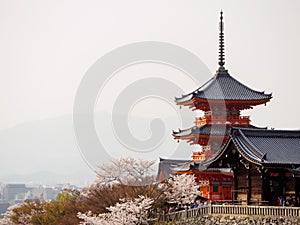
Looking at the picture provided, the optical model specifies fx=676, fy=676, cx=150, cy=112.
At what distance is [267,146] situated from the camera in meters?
37.7

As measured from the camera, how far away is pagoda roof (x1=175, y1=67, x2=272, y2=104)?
48.2 metres

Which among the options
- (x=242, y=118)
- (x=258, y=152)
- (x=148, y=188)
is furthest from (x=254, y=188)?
(x=242, y=118)

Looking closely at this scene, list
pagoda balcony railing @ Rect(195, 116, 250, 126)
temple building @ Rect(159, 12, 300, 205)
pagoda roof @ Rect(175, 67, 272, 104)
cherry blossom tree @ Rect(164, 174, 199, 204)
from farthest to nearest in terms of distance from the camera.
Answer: pagoda roof @ Rect(175, 67, 272, 104) < pagoda balcony railing @ Rect(195, 116, 250, 126) < cherry blossom tree @ Rect(164, 174, 199, 204) < temple building @ Rect(159, 12, 300, 205)

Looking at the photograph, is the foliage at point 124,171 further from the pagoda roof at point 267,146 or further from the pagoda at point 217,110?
the pagoda roof at point 267,146

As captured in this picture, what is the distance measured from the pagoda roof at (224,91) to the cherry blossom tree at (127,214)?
38.6 feet

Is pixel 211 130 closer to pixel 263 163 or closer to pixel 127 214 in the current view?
pixel 127 214

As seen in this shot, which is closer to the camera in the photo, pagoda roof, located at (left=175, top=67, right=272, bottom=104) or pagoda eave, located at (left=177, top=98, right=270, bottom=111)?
pagoda eave, located at (left=177, top=98, right=270, bottom=111)

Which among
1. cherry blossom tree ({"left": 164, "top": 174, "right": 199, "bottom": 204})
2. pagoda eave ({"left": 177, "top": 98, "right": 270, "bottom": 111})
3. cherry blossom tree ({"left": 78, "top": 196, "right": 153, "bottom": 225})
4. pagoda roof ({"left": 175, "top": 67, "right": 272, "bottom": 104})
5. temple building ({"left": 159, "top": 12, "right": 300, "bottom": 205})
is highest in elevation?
pagoda roof ({"left": 175, "top": 67, "right": 272, "bottom": 104})

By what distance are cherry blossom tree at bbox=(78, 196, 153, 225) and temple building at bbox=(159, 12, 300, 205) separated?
15.3 ft

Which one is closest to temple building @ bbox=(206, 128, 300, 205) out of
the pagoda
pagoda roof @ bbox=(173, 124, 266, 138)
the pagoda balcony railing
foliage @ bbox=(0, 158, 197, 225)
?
foliage @ bbox=(0, 158, 197, 225)

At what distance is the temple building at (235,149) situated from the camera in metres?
36.3

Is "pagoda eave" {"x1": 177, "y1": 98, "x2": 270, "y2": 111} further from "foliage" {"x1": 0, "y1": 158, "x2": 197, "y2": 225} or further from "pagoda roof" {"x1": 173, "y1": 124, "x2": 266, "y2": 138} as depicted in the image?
"foliage" {"x1": 0, "y1": 158, "x2": 197, "y2": 225}

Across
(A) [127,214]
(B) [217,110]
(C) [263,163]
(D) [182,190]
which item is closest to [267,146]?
(C) [263,163]

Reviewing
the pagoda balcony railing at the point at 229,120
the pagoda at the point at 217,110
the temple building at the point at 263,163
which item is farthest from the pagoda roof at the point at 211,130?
the temple building at the point at 263,163
